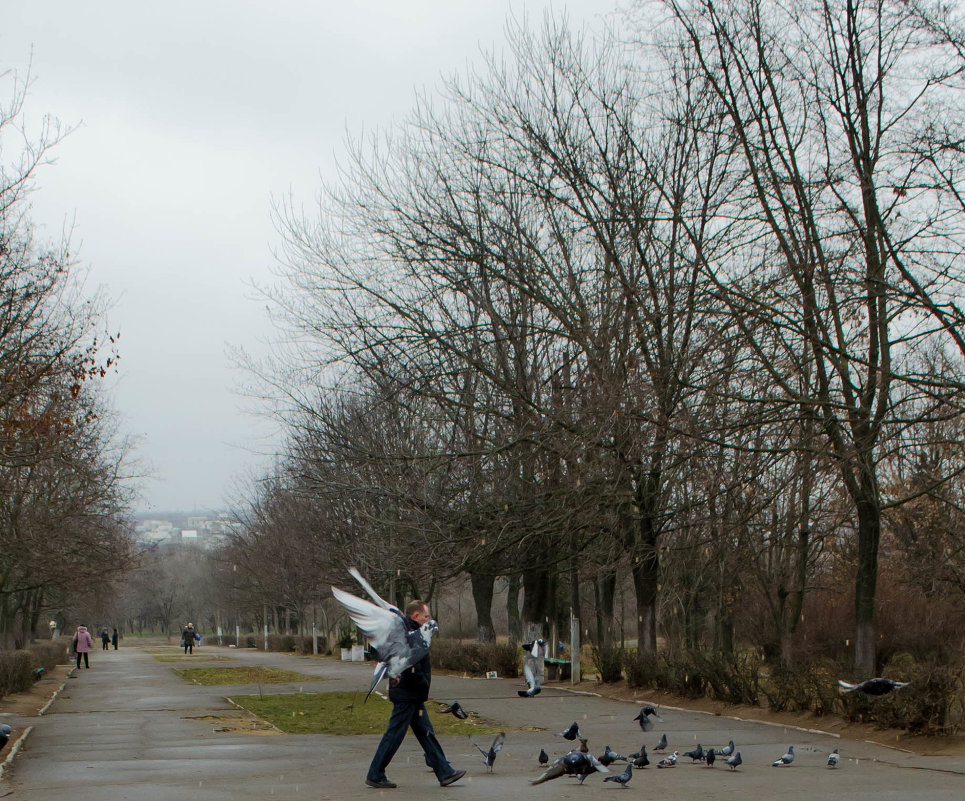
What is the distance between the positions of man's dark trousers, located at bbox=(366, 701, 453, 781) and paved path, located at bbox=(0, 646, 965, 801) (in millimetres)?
192

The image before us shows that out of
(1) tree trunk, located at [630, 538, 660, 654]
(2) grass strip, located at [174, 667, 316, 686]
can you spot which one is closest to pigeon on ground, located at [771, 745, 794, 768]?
(1) tree trunk, located at [630, 538, 660, 654]

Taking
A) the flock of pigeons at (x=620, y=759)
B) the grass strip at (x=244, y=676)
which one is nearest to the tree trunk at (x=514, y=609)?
the grass strip at (x=244, y=676)

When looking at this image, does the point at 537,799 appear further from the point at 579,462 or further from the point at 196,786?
the point at 579,462

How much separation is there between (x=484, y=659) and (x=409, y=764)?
18.9 m

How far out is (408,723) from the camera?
10.6 m

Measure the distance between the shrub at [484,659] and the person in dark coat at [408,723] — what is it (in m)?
20.4

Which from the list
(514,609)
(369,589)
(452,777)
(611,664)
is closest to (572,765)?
(452,777)

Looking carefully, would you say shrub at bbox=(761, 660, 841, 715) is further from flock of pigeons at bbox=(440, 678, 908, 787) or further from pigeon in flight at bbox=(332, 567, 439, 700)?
pigeon in flight at bbox=(332, 567, 439, 700)

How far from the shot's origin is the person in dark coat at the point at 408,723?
1041 cm

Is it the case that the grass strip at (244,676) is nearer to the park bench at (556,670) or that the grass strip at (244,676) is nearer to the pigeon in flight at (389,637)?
the park bench at (556,670)

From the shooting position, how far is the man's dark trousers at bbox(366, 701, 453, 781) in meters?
10.4

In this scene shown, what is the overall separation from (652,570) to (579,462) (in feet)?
20.8

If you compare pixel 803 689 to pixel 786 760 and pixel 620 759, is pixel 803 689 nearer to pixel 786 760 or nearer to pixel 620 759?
pixel 786 760

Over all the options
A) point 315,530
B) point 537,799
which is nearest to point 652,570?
point 537,799
